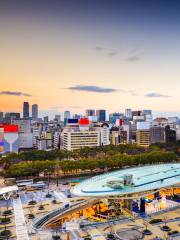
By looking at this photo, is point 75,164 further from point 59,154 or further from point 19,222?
point 19,222

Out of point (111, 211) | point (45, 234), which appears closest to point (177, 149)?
point (111, 211)

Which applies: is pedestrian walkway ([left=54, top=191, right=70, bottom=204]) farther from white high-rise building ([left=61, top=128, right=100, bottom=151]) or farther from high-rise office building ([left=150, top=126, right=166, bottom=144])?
high-rise office building ([left=150, top=126, right=166, bottom=144])

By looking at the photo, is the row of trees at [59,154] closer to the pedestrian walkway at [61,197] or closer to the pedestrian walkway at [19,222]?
the pedestrian walkway at [61,197]

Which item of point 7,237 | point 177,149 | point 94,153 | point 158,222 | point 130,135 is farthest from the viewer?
point 130,135

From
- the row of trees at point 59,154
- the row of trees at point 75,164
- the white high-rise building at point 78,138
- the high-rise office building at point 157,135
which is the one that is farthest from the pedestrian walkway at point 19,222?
the high-rise office building at point 157,135

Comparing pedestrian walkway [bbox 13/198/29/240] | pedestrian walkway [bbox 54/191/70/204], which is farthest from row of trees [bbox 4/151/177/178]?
pedestrian walkway [bbox 13/198/29/240]

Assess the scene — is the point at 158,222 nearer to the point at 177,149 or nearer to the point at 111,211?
the point at 111,211
